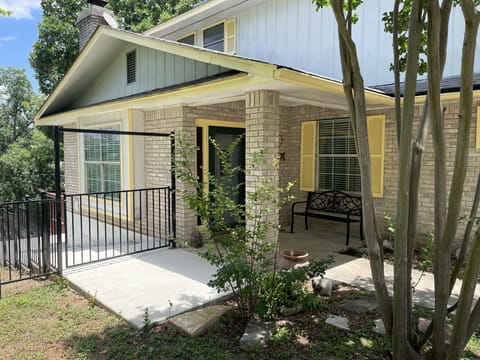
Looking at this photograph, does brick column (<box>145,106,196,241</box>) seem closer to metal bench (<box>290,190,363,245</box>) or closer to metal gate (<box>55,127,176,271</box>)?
metal gate (<box>55,127,176,271</box>)

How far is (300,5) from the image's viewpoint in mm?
8219

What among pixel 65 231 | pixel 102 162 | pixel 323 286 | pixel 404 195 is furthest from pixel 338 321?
pixel 102 162

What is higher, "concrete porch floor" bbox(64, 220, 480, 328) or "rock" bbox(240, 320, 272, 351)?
"rock" bbox(240, 320, 272, 351)

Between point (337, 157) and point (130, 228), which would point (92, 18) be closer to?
point (130, 228)

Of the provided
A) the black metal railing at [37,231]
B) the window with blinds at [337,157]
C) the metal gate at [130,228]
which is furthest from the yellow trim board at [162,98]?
the window with blinds at [337,157]

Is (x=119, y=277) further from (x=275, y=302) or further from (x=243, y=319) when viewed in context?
(x=275, y=302)

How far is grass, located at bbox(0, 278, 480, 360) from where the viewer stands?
2.77 meters

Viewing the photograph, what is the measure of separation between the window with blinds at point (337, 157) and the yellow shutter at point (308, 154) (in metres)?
0.16

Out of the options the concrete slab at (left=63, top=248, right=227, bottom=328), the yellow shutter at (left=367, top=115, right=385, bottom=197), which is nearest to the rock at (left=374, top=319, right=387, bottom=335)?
the concrete slab at (left=63, top=248, right=227, bottom=328)

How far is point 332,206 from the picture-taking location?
7.21 meters

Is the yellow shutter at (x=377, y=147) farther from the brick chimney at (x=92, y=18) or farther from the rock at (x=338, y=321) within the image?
the brick chimney at (x=92, y=18)

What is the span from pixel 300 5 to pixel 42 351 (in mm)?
8314

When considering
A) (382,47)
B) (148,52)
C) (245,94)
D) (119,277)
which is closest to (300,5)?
(382,47)

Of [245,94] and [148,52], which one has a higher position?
[148,52]
